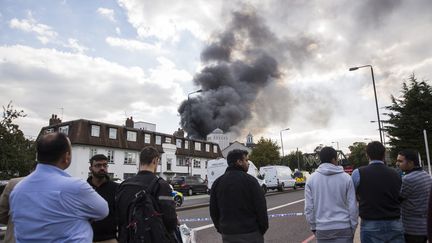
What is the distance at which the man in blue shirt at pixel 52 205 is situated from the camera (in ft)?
8.81

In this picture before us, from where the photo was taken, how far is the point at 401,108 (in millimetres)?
29688

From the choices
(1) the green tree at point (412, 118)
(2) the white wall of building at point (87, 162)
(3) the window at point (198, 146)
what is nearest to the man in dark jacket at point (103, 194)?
(1) the green tree at point (412, 118)

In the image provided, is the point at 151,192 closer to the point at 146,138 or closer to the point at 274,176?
the point at 274,176

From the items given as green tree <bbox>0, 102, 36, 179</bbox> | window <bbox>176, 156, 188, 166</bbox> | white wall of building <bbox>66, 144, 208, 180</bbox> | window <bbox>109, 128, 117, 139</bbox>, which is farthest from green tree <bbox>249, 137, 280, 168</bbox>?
green tree <bbox>0, 102, 36, 179</bbox>

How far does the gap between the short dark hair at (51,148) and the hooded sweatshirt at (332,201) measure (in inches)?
125

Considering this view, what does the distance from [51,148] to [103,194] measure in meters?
1.79

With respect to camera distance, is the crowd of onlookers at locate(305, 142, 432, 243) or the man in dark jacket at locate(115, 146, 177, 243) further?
the crowd of onlookers at locate(305, 142, 432, 243)

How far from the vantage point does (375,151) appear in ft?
16.0

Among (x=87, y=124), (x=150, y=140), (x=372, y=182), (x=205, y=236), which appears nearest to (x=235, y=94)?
(x=150, y=140)

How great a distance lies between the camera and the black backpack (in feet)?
11.2

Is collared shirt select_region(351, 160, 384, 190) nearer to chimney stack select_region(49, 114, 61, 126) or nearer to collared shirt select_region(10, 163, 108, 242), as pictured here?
collared shirt select_region(10, 163, 108, 242)

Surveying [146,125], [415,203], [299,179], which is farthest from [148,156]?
[146,125]

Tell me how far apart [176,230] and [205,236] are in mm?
6995

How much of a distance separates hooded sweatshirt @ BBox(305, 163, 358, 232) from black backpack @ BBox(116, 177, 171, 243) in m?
2.12
